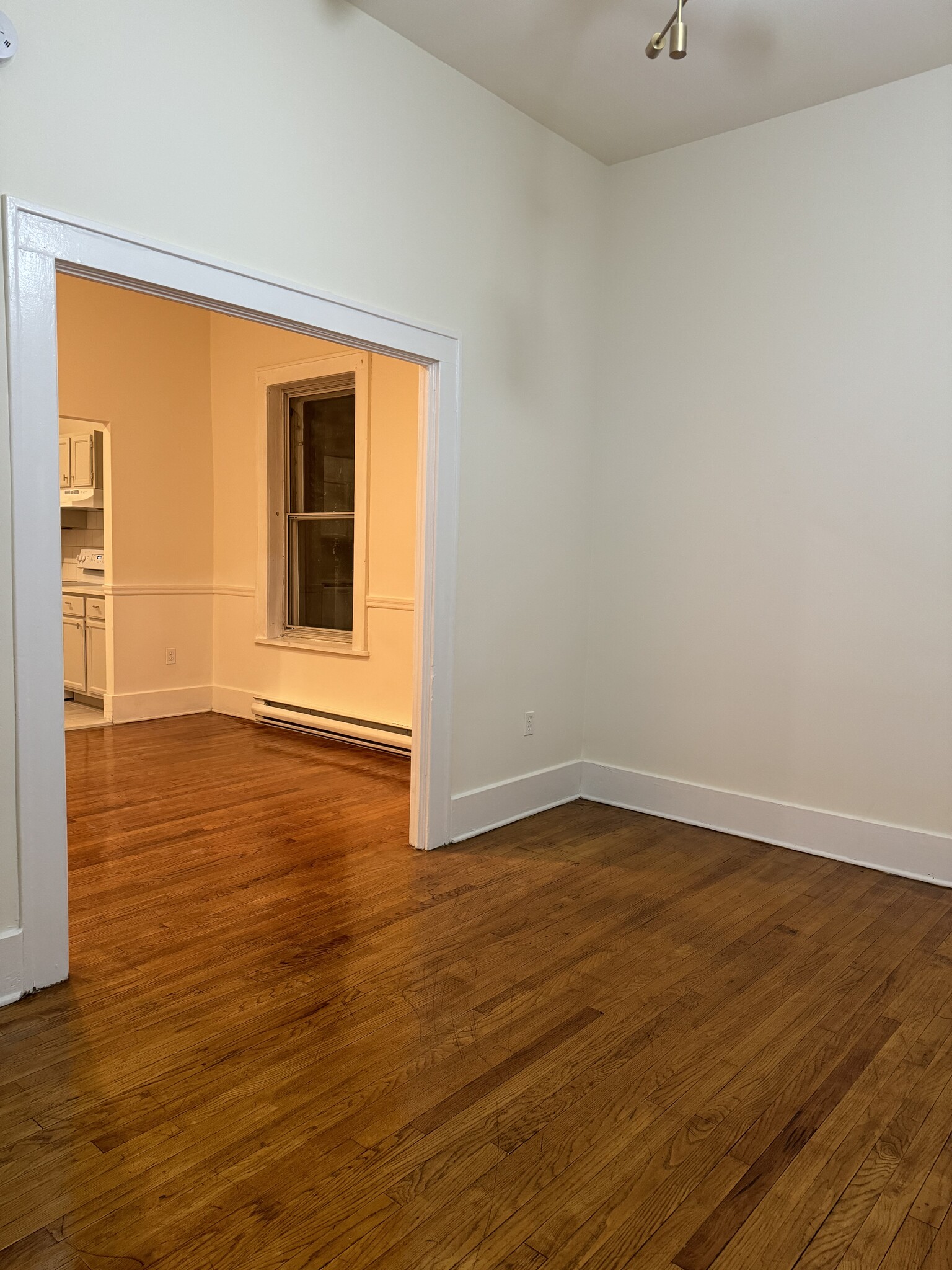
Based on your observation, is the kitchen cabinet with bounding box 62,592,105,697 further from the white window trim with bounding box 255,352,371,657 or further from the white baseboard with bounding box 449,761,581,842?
the white baseboard with bounding box 449,761,581,842

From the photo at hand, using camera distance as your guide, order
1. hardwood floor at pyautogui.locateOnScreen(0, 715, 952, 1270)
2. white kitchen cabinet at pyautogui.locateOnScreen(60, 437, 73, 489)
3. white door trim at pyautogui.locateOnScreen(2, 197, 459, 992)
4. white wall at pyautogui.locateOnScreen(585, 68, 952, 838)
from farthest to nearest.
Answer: white kitchen cabinet at pyautogui.locateOnScreen(60, 437, 73, 489), white wall at pyautogui.locateOnScreen(585, 68, 952, 838), white door trim at pyautogui.locateOnScreen(2, 197, 459, 992), hardwood floor at pyautogui.locateOnScreen(0, 715, 952, 1270)

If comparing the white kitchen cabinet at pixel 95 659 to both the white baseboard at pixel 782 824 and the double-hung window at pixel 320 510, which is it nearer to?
the double-hung window at pixel 320 510

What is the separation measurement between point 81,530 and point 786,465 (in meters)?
5.84

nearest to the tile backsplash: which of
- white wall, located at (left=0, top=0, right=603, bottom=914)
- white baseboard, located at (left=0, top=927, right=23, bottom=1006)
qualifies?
white wall, located at (left=0, top=0, right=603, bottom=914)

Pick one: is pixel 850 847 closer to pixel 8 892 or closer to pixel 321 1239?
pixel 321 1239

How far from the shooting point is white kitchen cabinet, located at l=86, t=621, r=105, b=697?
633 cm

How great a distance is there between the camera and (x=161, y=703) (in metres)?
6.42

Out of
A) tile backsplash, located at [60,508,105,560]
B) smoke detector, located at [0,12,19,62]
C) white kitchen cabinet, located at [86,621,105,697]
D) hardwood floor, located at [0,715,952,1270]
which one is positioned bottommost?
hardwood floor, located at [0,715,952,1270]

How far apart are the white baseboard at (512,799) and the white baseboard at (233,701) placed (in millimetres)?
2705

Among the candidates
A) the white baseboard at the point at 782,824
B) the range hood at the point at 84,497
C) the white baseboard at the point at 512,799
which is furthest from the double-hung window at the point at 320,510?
the white baseboard at the point at 782,824

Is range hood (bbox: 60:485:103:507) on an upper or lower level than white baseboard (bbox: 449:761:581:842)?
upper

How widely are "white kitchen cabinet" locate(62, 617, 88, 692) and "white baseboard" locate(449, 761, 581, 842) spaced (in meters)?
3.85

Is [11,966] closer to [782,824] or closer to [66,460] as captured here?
[782,824]

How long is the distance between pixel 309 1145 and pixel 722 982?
4.49 ft
